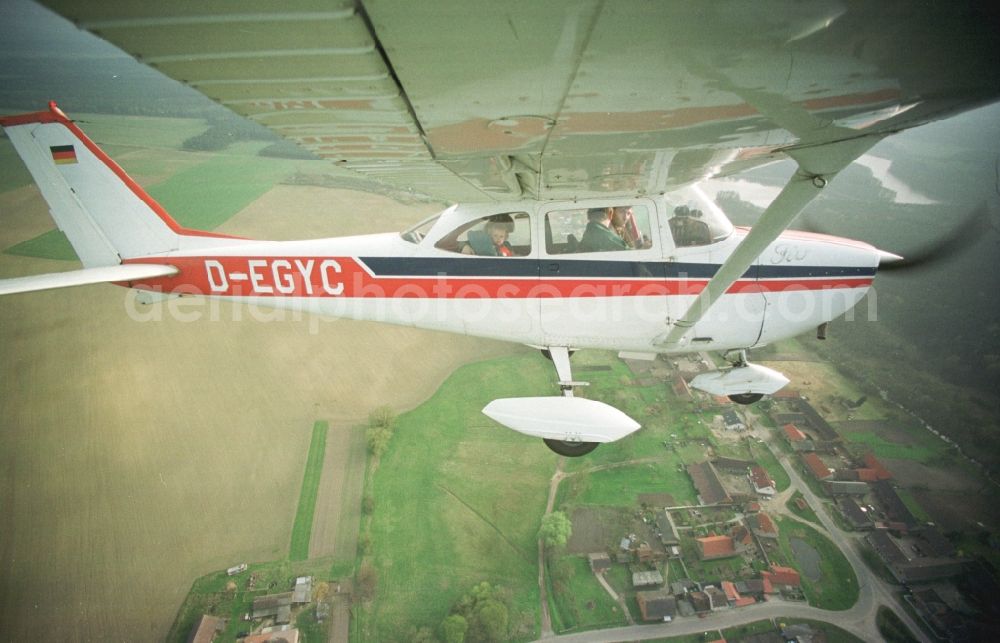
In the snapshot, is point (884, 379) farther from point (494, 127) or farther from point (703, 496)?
point (494, 127)

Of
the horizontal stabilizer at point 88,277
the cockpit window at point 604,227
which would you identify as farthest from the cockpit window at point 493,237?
the horizontal stabilizer at point 88,277

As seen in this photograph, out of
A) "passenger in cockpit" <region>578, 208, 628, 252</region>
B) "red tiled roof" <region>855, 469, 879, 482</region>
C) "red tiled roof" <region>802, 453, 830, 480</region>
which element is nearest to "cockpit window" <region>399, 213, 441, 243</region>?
"passenger in cockpit" <region>578, 208, 628, 252</region>

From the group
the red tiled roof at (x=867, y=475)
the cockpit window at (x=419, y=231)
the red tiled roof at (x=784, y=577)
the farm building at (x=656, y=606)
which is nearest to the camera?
the cockpit window at (x=419, y=231)

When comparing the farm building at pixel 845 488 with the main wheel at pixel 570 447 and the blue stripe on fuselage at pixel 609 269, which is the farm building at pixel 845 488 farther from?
the main wheel at pixel 570 447

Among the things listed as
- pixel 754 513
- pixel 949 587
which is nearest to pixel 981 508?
A: pixel 949 587

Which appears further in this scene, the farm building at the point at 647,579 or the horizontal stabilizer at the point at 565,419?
the farm building at the point at 647,579

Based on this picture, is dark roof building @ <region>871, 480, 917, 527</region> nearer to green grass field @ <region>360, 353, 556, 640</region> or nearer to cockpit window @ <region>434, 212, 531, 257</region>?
green grass field @ <region>360, 353, 556, 640</region>
